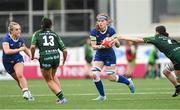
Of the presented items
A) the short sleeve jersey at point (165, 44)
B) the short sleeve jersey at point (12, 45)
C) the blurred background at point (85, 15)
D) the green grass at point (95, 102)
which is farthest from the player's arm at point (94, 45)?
the blurred background at point (85, 15)

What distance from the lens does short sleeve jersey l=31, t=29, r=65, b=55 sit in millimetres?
18766

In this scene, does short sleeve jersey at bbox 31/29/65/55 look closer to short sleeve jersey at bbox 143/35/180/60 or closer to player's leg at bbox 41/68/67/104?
player's leg at bbox 41/68/67/104

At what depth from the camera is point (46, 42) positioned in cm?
1877

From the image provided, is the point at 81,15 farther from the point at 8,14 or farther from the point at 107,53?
the point at 107,53

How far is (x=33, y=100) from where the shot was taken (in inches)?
797

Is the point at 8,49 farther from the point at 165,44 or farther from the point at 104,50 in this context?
the point at 165,44

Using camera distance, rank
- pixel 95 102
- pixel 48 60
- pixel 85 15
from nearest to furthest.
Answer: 1. pixel 48 60
2. pixel 95 102
3. pixel 85 15

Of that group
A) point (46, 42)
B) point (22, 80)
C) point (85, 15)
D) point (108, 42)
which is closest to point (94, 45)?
point (108, 42)

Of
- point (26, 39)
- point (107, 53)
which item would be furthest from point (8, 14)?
point (107, 53)

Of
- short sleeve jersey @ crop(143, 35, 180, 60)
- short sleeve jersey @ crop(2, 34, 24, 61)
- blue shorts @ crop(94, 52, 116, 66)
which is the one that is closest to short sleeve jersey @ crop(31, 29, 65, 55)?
short sleeve jersey @ crop(2, 34, 24, 61)

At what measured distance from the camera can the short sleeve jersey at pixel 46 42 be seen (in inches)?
739

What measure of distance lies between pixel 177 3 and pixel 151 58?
8560 millimetres

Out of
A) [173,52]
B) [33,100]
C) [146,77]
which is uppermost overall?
[173,52]

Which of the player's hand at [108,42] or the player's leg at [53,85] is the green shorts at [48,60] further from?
the player's hand at [108,42]
